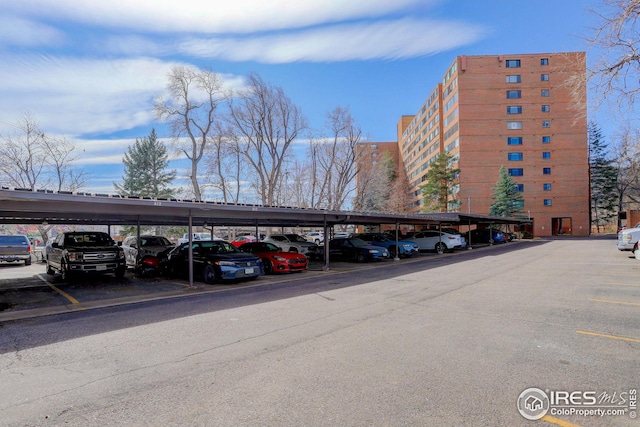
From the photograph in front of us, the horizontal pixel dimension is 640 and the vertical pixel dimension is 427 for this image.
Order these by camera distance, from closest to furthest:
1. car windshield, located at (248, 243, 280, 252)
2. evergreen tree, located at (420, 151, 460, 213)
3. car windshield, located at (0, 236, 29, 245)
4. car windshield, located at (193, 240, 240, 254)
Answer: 1. car windshield, located at (193, 240, 240, 254)
2. car windshield, located at (248, 243, 280, 252)
3. car windshield, located at (0, 236, 29, 245)
4. evergreen tree, located at (420, 151, 460, 213)

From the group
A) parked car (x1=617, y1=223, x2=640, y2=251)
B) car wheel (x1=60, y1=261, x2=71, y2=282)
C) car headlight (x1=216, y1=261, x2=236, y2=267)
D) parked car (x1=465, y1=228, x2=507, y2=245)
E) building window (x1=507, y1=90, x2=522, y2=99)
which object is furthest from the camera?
building window (x1=507, y1=90, x2=522, y2=99)

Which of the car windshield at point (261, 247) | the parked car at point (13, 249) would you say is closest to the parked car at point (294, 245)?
the car windshield at point (261, 247)

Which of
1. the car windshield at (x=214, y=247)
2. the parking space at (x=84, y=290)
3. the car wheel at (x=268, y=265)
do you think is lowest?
the parking space at (x=84, y=290)

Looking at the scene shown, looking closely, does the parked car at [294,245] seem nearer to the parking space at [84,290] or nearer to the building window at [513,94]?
the parking space at [84,290]

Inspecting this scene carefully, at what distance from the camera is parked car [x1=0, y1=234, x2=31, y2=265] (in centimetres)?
1928

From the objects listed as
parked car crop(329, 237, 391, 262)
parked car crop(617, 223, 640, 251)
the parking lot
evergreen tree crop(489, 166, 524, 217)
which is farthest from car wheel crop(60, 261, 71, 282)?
evergreen tree crop(489, 166, 524, 217)

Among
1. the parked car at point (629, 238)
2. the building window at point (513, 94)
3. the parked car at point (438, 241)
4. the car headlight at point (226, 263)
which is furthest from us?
the building window at point (513, 94)

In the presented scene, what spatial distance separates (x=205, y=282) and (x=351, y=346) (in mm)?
8508

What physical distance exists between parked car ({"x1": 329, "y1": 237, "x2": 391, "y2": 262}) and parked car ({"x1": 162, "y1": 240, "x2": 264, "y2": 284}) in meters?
8.43

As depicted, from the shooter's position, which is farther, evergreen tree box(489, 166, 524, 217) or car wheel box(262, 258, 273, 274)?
evergreen tree box(489, 166, 524, 217)

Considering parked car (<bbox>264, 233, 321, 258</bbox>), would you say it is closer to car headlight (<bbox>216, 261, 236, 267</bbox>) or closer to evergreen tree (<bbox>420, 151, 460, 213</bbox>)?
car headlight (<bbox>216, 261, 236, 267</bbox>)

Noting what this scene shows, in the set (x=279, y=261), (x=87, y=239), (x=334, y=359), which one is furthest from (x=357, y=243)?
(x=334, y=359)

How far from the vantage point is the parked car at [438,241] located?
84.7 feet

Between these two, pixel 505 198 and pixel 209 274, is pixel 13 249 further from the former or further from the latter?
pixel 505 198
